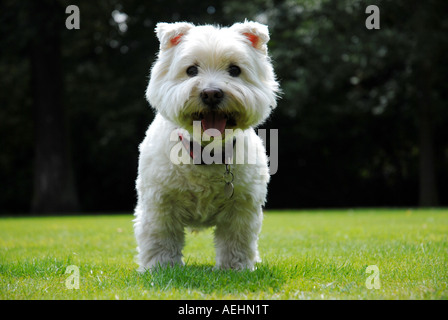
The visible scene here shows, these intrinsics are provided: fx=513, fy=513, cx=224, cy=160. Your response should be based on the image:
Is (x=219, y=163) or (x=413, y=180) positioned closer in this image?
(x=219, y=163)

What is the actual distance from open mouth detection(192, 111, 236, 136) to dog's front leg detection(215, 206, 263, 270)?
32.8 inches

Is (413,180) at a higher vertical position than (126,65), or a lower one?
lower

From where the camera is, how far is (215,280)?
12.4 ft

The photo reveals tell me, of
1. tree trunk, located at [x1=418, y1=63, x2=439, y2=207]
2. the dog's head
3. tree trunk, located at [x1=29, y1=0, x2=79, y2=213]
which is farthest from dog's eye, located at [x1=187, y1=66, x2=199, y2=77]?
tree trunk, located at [x1=418, y1=63, x2=439, y2=207]

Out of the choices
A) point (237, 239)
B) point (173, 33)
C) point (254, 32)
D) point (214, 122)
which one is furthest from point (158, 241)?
point (254, 32)

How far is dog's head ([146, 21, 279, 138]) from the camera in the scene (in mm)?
3865

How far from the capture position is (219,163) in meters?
4.25

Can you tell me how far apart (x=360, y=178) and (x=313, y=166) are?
202cm

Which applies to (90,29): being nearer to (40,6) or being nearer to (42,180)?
(40,6)

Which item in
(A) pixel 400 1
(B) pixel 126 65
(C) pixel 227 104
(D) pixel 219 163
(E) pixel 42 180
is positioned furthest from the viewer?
(B) pixel 126 65

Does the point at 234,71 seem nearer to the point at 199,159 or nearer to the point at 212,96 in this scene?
the point at 212,96

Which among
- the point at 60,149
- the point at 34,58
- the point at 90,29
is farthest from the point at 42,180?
the point at 90,29

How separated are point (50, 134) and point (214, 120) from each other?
14.6m
